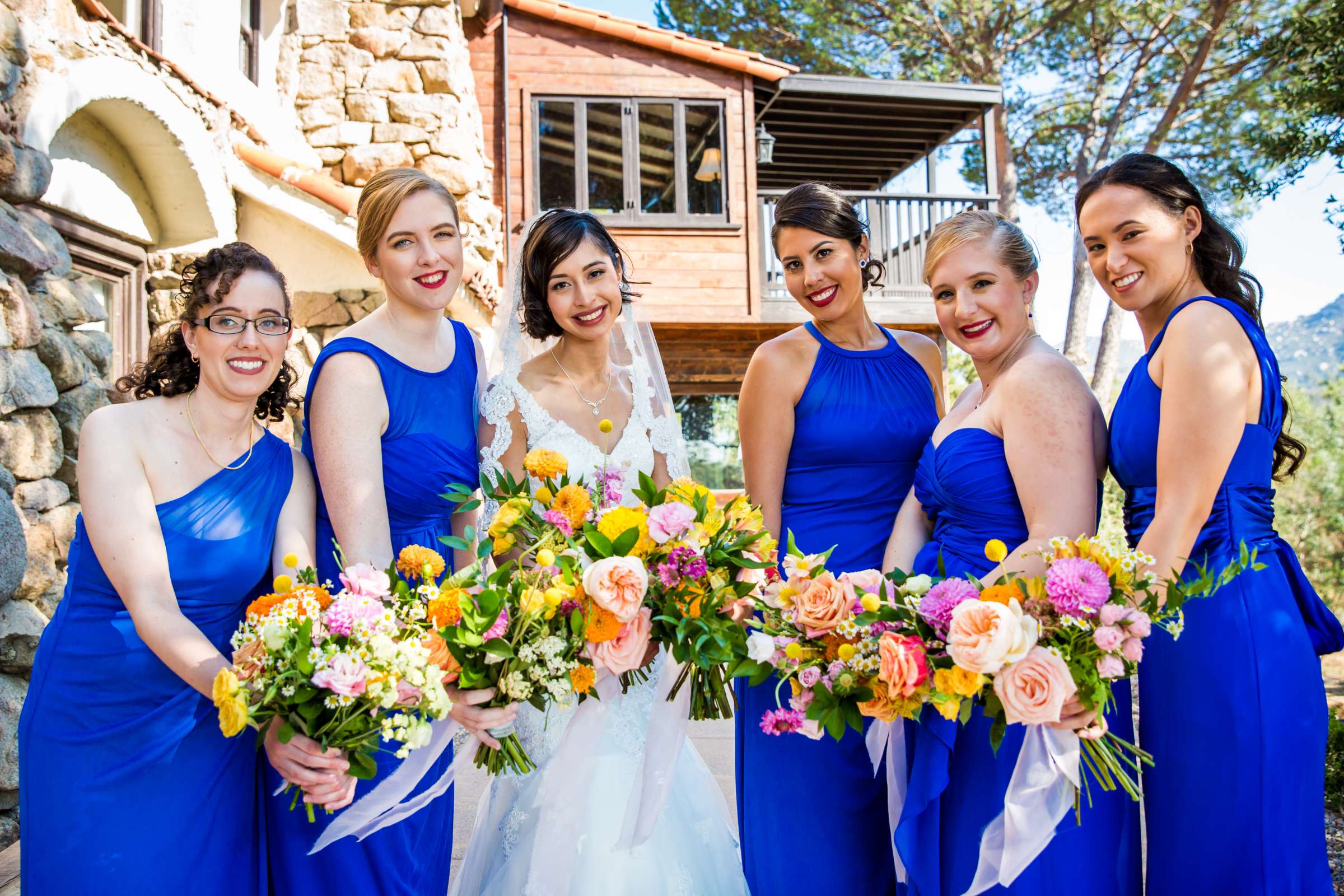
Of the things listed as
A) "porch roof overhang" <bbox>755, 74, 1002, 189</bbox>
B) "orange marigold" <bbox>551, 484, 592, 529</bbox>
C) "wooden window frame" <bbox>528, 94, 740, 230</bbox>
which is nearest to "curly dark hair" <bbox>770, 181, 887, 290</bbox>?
"orange marigold" <bbox>551, 484, 592, 529</bbox>

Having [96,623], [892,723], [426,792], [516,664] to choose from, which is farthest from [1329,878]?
[96,623]

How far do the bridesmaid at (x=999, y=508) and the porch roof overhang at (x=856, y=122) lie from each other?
11.3 m

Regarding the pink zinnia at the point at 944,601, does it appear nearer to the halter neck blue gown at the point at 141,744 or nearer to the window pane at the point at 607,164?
the halter neck blue gown at the point at 141,744

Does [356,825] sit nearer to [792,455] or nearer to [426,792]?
[426,792]

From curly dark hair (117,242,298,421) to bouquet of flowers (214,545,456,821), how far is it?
2.60 ft

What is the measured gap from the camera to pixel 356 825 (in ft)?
7.81

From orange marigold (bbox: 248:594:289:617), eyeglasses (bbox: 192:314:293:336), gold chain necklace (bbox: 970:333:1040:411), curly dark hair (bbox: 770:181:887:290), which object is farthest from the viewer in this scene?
curly dark hair (bbox: 770:181:887:290)

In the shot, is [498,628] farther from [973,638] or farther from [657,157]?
[657,157]

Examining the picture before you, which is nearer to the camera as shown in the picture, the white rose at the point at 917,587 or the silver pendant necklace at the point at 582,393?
the white rose at the point at 917,587

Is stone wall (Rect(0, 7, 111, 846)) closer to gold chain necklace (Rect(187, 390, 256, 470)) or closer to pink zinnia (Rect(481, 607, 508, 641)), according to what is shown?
gold chain necklace (Rect(187, 390, 256, 470))

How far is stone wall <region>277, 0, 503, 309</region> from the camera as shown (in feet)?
30.9

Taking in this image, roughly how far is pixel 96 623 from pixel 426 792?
90cm

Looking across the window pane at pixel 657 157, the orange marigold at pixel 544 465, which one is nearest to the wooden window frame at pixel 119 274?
the orange marigold at pixel 544 465

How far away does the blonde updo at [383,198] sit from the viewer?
301cm
